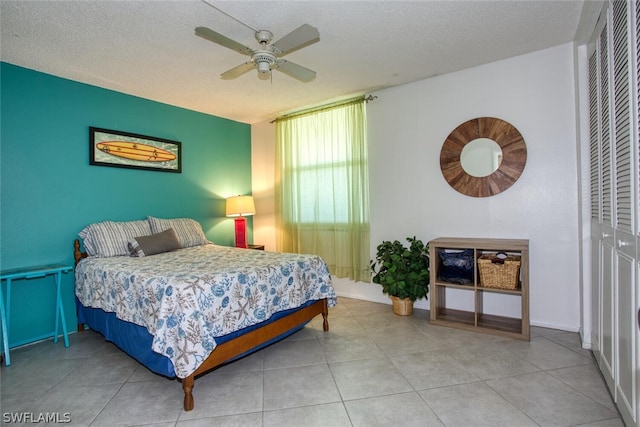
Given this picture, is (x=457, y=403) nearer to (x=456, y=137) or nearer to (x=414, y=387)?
(x=414, y=387)

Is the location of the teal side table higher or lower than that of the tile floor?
higher

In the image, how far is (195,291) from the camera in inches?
77.5

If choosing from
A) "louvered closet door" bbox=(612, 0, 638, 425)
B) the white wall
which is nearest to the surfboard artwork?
the white wall

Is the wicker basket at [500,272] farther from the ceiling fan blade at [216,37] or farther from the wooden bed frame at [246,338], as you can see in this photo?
the ceiling fan blade at [216,37]

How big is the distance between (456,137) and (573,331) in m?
2.09

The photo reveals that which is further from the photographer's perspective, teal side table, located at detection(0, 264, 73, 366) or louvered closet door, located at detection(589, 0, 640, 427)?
teal side table, located at detection(0, 264, 73, 366)

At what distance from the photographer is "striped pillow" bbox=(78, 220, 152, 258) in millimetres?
3068

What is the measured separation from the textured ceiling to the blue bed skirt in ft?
7.23

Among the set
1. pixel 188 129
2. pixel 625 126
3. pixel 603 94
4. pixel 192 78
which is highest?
pixel 192 78

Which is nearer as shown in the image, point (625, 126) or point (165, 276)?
point (625, 126)

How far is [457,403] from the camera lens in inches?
72.7

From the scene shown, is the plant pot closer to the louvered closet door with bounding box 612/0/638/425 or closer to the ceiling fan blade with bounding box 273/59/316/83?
the louvered closet door with bounding box 612/0/638/425

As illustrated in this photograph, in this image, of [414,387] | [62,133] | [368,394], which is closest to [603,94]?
[414,387]

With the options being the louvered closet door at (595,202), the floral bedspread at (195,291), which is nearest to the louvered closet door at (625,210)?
the louvered closet door at (595,202)
